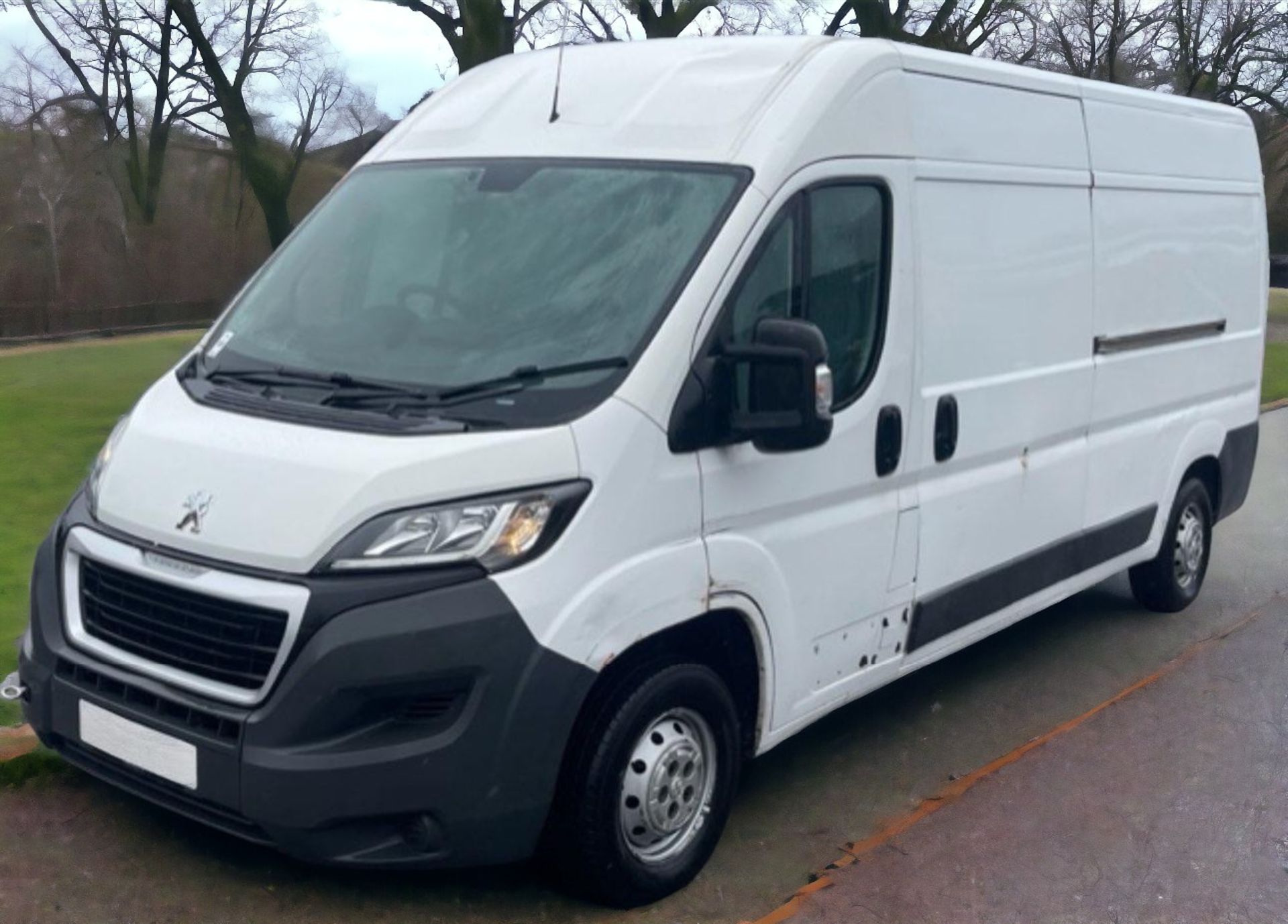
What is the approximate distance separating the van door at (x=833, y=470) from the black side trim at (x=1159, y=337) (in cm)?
179

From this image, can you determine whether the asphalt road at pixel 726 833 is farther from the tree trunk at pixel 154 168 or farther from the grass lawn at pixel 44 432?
the tree trunk at pixel 154 168

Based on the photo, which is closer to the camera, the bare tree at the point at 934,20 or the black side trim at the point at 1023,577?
the black side trim at the point at 1023,577

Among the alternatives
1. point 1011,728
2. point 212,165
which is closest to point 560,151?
point 1011,728

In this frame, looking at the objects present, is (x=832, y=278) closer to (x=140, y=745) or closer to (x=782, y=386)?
(x=782, y=386)

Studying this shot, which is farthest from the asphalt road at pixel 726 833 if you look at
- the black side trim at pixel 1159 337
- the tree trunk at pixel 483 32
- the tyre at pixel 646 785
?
the tree trunk at pixel 483 32

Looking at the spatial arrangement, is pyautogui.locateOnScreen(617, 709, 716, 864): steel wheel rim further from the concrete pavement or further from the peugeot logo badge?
the peugeot logo badge

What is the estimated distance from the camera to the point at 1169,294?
747cm

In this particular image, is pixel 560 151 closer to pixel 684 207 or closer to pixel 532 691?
pixel 684 207

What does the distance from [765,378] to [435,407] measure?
0.94 metres

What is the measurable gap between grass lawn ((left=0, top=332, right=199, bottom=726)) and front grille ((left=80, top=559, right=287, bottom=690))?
1325mm

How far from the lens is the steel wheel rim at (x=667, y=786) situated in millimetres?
4496

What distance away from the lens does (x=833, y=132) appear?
5074 millimetres

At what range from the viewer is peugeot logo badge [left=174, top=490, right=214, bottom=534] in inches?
167

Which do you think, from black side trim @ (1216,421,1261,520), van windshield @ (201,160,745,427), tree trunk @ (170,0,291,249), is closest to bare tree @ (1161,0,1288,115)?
tree trunk @ (170,0,291,249)
